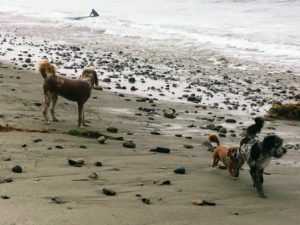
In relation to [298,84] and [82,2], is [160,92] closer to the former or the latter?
[298,84]

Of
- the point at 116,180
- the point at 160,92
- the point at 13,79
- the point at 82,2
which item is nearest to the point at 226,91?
the point at 160,92

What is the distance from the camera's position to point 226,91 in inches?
599

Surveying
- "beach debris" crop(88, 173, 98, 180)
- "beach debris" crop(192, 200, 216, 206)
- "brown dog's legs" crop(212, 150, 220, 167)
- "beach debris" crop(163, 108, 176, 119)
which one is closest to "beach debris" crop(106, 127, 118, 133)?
"beach debris" crop(163, 108, 176, 119)

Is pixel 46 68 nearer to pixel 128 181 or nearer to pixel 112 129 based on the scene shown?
pixel 112 129

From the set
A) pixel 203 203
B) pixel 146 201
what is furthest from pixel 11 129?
pixel 203 203

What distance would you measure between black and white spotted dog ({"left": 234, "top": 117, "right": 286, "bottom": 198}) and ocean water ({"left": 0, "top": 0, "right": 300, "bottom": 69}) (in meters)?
15.1

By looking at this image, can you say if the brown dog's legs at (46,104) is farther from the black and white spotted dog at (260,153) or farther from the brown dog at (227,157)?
the black and white spotted dog at (260,153)

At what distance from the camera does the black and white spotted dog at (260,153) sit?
5.88m

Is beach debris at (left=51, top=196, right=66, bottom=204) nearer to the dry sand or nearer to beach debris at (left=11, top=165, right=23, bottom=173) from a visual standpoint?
the dry sand

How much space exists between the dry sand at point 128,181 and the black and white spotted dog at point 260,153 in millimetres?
181

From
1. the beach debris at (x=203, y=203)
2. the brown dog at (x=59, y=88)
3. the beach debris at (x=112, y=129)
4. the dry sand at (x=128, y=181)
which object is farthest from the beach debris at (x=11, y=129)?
the beach debris at (x=203, y=203)

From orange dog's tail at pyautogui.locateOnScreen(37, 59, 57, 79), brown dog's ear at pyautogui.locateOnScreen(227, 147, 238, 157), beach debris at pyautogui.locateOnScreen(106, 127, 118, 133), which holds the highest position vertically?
orange dog's tail at pyautogui.locateOnScreen(37, 59, 57, 79)

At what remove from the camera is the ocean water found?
25.6 meters

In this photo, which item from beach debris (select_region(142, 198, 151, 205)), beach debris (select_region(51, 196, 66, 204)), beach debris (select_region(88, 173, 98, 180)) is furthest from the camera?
beach debris (select_region(88, 173, 98, 180))
